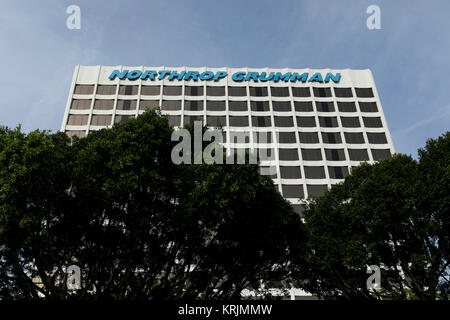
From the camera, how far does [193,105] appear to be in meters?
48.2

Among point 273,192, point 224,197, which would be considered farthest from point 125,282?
point 273,192

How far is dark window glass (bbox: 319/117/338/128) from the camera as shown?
47.5 m

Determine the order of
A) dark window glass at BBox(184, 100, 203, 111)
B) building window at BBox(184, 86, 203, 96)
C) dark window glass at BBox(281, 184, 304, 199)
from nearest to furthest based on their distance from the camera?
dark window glass at BBox(281, 184, 304, 199), dark window glass at BBox(184, 100, 203, 111), building window at BBox(184, 86, 203, 96)

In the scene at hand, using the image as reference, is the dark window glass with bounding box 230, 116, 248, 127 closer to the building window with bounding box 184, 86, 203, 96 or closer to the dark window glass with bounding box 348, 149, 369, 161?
the building window with bounding box 184, 86, 203, 96

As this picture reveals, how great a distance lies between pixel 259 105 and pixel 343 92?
14.6 meters

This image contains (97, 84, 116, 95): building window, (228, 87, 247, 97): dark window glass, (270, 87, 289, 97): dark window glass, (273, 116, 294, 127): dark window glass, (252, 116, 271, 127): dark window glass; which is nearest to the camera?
(252, 116, 271, 127): dark window glass

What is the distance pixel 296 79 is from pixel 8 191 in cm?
4789

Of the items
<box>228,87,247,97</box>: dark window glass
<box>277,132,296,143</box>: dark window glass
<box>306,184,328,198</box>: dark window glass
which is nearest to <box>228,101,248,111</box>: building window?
<box>228,87,247,97</box>: dark window glass

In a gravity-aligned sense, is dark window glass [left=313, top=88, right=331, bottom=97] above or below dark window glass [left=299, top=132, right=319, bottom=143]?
above

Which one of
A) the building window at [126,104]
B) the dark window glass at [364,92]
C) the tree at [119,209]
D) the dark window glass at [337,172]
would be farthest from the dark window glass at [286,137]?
the tree at [119,209]

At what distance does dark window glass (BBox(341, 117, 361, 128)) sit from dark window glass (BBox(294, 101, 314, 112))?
5.35m

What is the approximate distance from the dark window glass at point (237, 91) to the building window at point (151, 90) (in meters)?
11.8

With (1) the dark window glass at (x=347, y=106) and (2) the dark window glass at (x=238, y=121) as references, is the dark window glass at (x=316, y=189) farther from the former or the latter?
(1) the dark window glass at (x=347, y=106)

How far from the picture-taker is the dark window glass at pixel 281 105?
1918 inches
